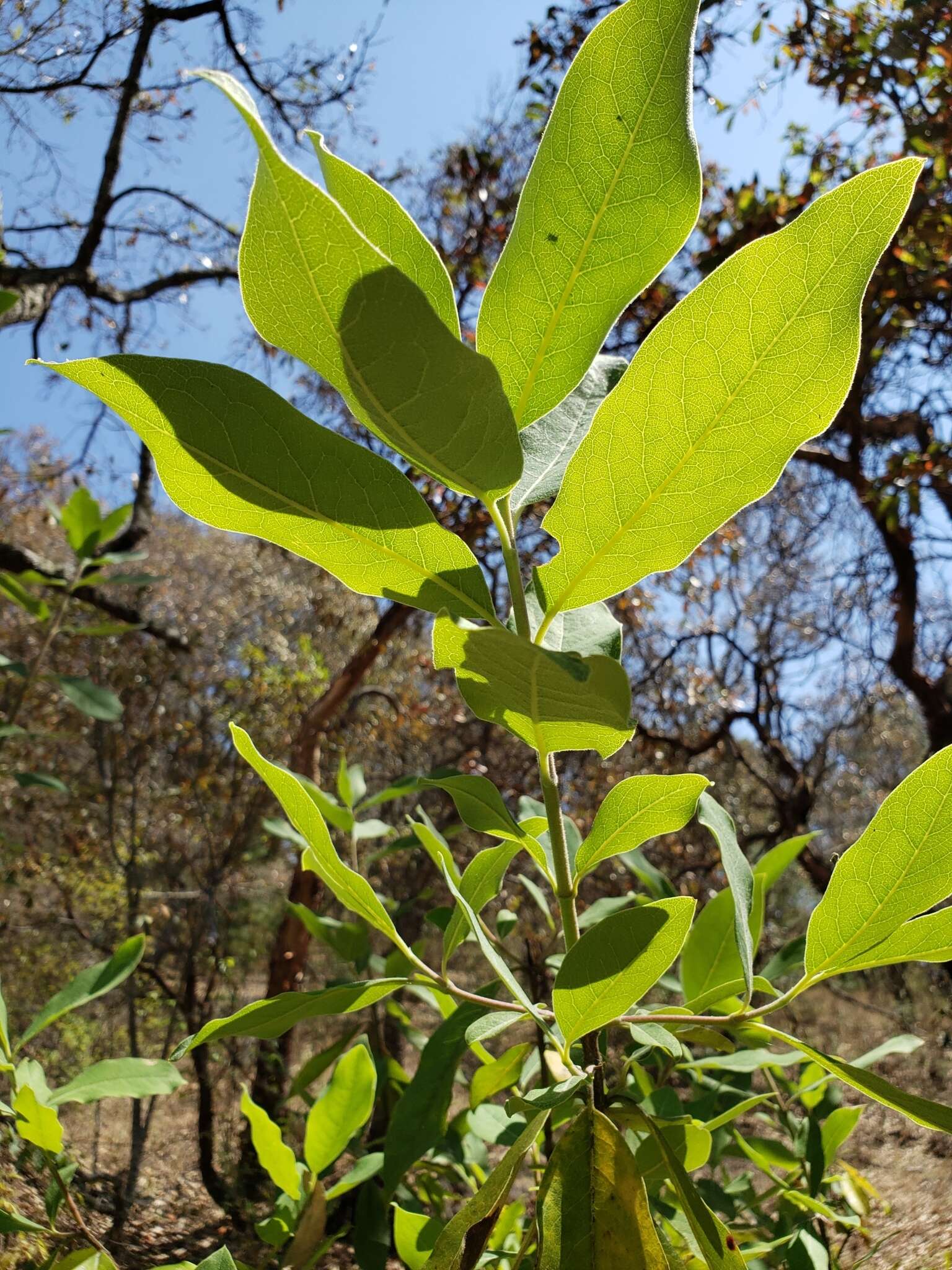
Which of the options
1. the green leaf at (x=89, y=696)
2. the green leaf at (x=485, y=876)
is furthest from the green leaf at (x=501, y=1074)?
the green leaf at (x=89, y=696)

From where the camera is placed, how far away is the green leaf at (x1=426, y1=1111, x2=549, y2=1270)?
1.47 feet

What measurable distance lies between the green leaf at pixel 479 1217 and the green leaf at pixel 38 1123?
43cm

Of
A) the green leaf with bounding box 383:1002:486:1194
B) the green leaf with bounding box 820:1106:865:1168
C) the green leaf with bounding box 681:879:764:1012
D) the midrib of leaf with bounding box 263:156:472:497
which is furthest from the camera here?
the green leaf with bounding box 820:1106:865:1168

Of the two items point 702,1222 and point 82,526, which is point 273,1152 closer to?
point 702,1222

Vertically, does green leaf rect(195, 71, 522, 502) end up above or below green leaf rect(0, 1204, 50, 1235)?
above

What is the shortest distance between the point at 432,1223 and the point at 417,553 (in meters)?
0.74

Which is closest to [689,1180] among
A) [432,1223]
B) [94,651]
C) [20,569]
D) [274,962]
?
[432,1223]

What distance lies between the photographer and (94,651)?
401 cm

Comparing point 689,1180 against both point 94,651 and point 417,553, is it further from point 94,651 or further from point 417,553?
point 94,651

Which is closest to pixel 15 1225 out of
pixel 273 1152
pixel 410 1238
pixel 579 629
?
pixel 273 1152

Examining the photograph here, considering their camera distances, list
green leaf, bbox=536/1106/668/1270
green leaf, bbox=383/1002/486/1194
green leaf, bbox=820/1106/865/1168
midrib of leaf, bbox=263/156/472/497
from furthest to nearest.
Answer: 1. green leaf, bbox=820/1106/865/1168
2. green leaf, bbox=383/1002/486/1194
3. green leaf, bbox=536/1106/668/1270
4. midrib of leaf, bbox=263/156/472/497

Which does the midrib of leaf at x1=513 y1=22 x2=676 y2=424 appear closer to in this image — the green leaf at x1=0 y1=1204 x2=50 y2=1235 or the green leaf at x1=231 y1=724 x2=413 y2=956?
the green leaf at x1=231 y1=724 x2=413 y2=956

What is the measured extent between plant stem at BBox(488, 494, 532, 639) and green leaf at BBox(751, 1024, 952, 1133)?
28 centimetres

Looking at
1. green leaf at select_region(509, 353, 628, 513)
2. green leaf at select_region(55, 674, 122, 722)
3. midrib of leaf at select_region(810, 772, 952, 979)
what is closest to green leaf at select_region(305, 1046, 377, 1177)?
midrib of leaf at select_region(810, 772, 952, 979)
